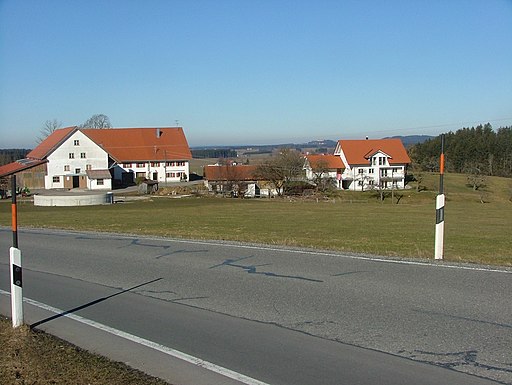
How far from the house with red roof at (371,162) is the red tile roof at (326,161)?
84 centimetres

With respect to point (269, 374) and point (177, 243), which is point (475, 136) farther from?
point (269, 374)

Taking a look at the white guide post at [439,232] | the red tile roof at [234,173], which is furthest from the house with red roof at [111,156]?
the white guide post at [439,232]

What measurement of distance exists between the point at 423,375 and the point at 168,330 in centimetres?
309

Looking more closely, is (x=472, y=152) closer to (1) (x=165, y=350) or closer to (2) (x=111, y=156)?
(2) (x=111, y=156)

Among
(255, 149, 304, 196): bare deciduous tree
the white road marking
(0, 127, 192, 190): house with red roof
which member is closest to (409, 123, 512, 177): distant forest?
(255, 149, 304, 196): bare deciduous tree

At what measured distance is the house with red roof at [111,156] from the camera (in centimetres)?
8312

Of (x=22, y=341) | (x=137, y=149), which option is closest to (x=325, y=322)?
(x=22, y=341)

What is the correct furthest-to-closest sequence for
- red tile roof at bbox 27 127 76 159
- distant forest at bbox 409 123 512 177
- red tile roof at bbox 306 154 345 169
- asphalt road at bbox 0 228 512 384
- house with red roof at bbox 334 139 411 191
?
distant forest at bbox 409 123 512 177 < house with red roof at bbox 334 139 411 191 < red tile roof at bbox 27 127 76 159 < red tile roof at bbox 306 154 345 169 < asphalt road at bbox 0 228 512 384

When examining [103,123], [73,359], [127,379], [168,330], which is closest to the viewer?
[127,379]

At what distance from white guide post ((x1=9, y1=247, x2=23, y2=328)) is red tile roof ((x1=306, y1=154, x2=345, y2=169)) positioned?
7096cm

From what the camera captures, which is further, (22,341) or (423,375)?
(22,341)

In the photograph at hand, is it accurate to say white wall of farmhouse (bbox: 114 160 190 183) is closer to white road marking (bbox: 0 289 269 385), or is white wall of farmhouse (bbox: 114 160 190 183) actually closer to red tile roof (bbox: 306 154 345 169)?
red tile roof (bbox: 306 154 345 169)

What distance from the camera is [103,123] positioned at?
4796 inches

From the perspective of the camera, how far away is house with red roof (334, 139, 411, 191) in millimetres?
90125
